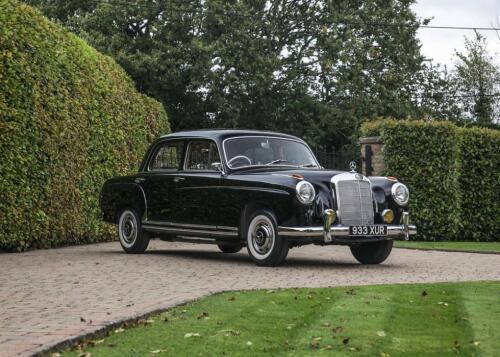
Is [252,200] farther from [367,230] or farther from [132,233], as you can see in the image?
[132,233]

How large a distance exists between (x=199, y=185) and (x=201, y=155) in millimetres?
565

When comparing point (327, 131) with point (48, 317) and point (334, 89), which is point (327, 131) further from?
point (48, 317)

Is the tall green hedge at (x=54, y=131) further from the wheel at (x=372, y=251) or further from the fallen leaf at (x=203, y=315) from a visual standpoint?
the fallen leaf at (x=203, y=315)

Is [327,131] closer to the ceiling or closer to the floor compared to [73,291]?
closer to the ceiling

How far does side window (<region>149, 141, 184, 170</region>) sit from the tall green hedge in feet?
5.97

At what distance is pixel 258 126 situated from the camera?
4028 cm

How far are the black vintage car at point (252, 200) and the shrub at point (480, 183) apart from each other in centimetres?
794

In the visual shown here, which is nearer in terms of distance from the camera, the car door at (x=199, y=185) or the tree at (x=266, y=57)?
the car door at (x=199, y=185)

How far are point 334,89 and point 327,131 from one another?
1870 millimetres

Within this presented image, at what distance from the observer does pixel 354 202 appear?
12680 mm

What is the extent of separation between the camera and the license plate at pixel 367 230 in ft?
40.7

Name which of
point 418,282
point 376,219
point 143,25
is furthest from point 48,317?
point 143,25

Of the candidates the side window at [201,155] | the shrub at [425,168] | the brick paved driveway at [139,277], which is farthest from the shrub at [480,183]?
the side window at [201,155]

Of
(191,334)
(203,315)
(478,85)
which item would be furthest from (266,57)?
(191,334)
